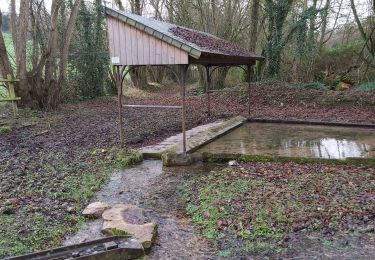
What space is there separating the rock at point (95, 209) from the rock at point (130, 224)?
4.6 inches

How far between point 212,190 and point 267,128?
5.56 meters

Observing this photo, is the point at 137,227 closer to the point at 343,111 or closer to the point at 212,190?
the point at 212,190

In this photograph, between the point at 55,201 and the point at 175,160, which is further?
the point at 175,160

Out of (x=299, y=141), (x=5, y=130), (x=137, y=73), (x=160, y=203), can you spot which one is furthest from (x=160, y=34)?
(x=137, y=73)

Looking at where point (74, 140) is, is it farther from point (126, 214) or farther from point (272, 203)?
point (272, 203)

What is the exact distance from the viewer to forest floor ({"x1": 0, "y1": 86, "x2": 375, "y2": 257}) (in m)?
4.54

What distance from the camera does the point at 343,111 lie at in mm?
12594

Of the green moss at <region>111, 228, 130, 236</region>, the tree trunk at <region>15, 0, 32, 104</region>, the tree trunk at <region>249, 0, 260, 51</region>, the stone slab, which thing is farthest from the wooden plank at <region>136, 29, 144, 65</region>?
the tree trunk at <region>249, 0, 260, 51</region>

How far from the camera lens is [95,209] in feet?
15.9

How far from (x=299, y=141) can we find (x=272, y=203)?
4.19 metres

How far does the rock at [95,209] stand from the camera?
4.77 meters

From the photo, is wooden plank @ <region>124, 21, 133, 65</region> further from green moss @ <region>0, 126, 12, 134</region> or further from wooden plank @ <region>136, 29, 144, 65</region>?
green moss @ <region>0, 126, 12, 134</region>

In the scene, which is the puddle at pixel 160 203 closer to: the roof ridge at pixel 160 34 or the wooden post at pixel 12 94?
the roof ridge at pixel 160 34

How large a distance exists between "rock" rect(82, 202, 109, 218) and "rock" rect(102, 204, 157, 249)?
117mm
